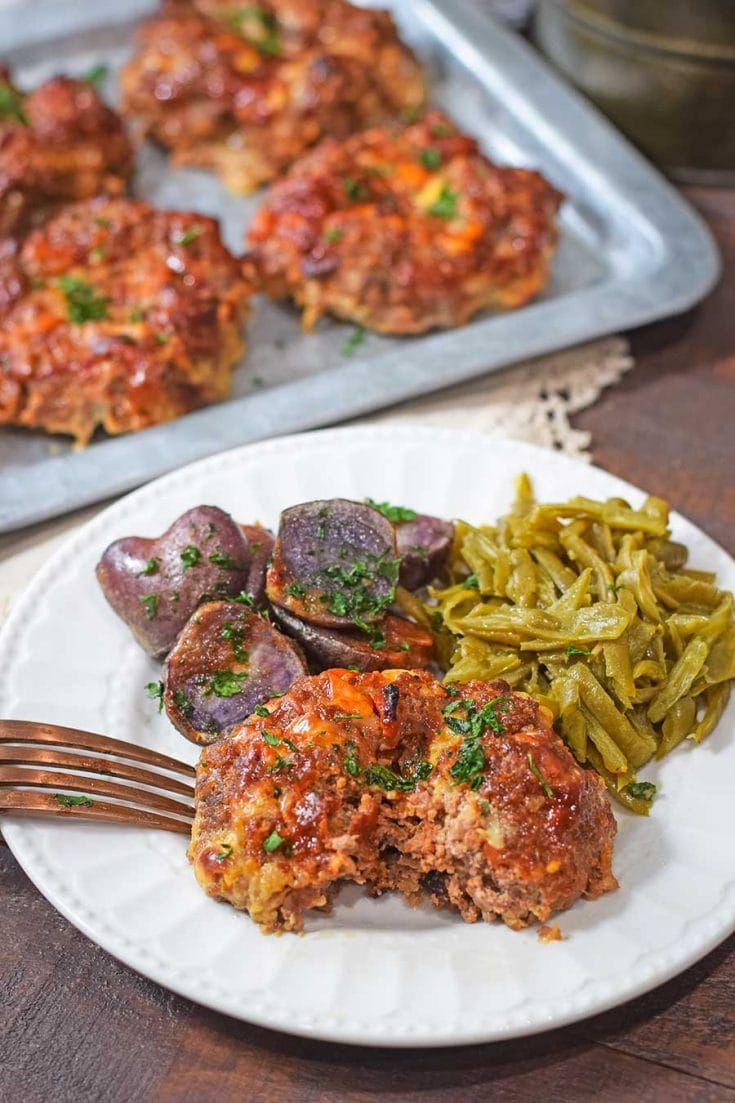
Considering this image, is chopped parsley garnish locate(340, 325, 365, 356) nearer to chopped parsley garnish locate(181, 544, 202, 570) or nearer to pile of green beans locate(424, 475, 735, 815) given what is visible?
pile of green beans locate(424, 475, 735, 815)

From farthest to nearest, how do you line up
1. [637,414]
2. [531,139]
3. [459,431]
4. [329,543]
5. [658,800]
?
[531,139], [637,414], [459,431], [329,543], [658,800]

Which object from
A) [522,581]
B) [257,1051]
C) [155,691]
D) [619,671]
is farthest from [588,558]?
[257,1051]

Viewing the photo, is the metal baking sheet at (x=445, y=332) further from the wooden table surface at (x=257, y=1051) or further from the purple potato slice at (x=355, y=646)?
the wooden table surface at (x=257, y=1051)

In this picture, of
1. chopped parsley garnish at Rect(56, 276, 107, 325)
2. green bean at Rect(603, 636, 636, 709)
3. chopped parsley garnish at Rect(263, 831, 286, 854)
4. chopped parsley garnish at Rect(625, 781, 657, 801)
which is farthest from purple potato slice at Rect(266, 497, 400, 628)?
chopped parsley garnish at Rect(56, 276, 107, 325)

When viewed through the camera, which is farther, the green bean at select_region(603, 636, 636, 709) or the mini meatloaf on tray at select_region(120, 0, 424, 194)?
the mini meatloaf on tray at select_region(120, 0, 424, 194)

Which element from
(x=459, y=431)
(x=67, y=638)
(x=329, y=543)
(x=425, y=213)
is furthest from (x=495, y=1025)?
(x=425, y=213)

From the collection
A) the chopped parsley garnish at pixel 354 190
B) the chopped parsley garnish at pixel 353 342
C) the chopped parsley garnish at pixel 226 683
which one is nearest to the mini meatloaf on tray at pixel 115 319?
Result: the chopped parsley garnish at pixel 353 342

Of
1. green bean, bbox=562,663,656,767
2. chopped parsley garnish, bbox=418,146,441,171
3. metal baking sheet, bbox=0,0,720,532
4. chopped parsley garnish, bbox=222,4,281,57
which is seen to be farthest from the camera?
chopped parsley garnish, bbox=222,4,281,57

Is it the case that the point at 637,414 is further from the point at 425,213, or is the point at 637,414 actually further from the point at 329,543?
the point at 329,543
